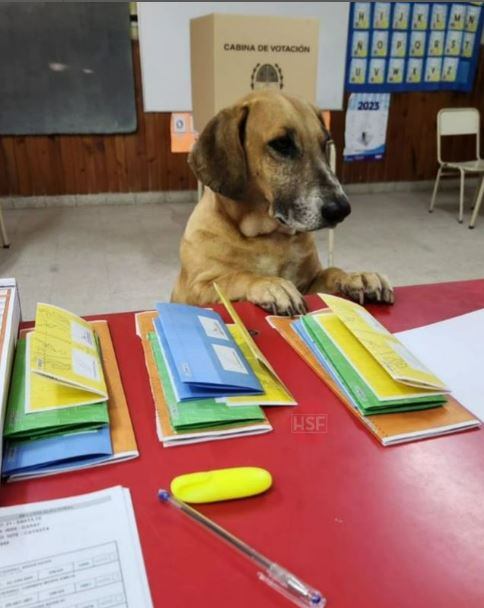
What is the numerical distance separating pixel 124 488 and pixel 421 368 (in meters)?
0.41

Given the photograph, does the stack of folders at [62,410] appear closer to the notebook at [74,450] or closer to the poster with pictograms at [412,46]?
the notebook at [74,450]

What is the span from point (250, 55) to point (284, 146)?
1.27 meters

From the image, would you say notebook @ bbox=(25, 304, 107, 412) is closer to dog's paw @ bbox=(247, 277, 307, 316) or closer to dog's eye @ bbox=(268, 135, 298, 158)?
dog's paw @ bbox=(247, 277, 307, 316)

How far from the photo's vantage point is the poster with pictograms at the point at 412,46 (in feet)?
13.5

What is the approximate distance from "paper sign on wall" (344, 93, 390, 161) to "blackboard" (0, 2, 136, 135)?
1.76m

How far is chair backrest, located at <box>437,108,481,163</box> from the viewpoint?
13.9 ft

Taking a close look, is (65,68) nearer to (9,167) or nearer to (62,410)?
(9,167)

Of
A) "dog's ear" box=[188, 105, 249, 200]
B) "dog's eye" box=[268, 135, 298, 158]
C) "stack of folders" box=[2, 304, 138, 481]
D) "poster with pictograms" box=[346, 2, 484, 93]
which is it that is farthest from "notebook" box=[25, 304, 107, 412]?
"poster with pictograms" box=[346, 2, 484, 93]

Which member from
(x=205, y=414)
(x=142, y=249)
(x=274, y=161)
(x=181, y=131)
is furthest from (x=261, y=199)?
(x=181, y=131)

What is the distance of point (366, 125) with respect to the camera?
442 cm

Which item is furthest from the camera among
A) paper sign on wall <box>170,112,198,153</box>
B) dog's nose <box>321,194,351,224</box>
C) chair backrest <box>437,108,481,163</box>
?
chair backrest <box>437,108,481,163</box>

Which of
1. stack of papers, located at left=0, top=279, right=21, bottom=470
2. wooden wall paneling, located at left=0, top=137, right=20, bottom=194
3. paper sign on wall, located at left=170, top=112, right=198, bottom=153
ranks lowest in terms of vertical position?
wooden wall paneling, located at left=0, top=137, right=20, bottom=194

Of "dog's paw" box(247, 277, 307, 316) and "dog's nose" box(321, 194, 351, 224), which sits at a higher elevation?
"dog's nose" box(321, 194, 351, 224)

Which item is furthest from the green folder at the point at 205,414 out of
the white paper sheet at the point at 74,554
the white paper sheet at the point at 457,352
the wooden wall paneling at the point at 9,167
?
the wooden wall paneling at the point at 9,167
